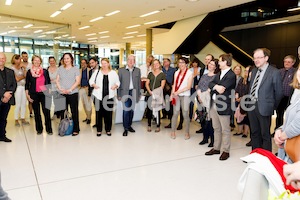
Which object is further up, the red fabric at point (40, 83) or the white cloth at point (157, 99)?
the red fabric at point (40, 83)

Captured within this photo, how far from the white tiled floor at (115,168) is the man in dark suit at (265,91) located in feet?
2.26

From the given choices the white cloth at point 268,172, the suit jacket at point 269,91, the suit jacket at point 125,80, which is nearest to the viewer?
the white cloth at point 268,172

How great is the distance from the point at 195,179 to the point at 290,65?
3008 mm

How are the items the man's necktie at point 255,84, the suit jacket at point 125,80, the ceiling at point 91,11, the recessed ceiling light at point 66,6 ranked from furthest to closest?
the recessed ceiling light at point 66,6
the ceiling at point 91,11
the suit jacket at point 125,80
the man's necktie at point 255,84

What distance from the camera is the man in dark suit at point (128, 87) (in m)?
4.93

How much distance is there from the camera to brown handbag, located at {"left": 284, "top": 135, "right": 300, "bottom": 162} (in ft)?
4.78

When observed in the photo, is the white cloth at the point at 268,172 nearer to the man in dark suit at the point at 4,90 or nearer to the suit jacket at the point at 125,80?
the suit jacket at the point at 125,80

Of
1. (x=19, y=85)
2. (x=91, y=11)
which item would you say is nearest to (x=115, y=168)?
(x=19, y=85)

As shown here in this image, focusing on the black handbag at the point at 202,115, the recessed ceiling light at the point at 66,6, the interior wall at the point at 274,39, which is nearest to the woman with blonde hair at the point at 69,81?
the black handbag at the point at 202,115

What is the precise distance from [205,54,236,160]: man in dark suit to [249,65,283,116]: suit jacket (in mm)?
467

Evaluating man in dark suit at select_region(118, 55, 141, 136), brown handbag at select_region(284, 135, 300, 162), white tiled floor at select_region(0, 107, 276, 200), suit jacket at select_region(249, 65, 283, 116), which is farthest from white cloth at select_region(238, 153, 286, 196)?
man in dark suit at select_region(118, 55, 141, 136)

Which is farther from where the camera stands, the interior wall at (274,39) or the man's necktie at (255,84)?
the interior wall at (274,39)

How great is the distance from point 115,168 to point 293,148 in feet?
7.82

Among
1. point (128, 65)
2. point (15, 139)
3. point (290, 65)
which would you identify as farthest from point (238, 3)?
point (15, 139)
